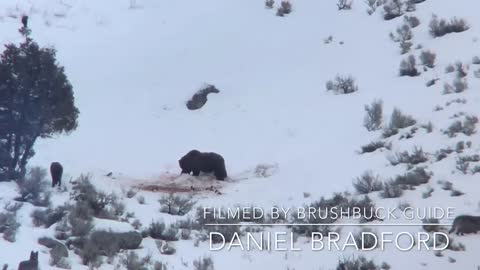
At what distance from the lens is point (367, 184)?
41.7 ft

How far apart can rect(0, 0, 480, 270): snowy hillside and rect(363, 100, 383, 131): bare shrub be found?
156 millimetres

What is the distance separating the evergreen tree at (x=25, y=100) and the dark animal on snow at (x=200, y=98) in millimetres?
5234

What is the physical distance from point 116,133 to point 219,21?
6.51 m

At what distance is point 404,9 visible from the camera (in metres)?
21.8

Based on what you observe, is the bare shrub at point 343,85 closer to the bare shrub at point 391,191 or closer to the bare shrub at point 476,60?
the bare shrub at point 476,60

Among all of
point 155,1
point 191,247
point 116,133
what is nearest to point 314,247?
point 191,247

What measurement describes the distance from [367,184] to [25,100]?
6.00 meters

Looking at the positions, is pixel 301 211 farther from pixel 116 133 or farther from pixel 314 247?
pixel 116 133

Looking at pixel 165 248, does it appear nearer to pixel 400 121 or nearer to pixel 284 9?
pixel 400 121

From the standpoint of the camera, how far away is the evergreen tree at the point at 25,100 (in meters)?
14.3

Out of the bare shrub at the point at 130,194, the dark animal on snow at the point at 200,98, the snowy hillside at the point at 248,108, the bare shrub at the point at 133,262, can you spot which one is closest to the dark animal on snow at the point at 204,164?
the snowy hillside at the point at 248,108

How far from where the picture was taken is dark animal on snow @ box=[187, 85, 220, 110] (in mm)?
19547

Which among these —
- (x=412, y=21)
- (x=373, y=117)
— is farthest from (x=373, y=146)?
(x=412, y=21)

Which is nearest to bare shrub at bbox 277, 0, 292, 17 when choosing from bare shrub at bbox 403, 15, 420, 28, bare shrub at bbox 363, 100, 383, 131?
bare shrub at bbox 403, 15, 420, 28
